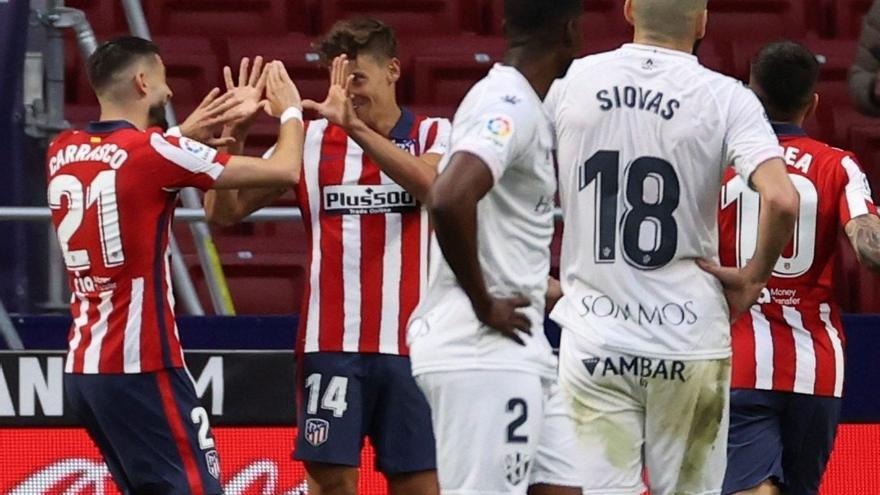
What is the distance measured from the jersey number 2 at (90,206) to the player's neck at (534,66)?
1.51 metres

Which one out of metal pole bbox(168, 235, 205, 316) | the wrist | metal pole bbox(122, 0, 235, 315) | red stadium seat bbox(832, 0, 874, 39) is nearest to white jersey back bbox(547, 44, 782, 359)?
the wrist

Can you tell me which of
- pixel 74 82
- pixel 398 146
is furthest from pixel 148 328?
pixel 74 82

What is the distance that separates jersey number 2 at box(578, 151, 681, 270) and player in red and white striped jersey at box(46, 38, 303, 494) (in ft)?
3.73

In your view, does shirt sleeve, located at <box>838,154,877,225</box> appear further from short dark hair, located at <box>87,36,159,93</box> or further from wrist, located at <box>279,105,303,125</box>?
short dark hair, located at <box>87,36,159,93</box>

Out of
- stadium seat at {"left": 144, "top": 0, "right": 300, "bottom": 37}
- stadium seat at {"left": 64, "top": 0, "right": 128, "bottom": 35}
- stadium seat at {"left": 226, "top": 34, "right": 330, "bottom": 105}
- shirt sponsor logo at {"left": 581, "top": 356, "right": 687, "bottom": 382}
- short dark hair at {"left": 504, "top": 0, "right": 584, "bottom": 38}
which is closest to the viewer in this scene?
short dark hair at {"left": 504, "top": 0, "right": 584, "bottom": 38}

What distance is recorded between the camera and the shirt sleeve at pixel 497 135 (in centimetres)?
412

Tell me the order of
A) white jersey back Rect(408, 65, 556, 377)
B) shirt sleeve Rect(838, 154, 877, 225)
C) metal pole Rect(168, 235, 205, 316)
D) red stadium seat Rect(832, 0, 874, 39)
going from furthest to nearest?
red stadium seat Rect(832, 0, 874, 39) → metal pole Rect(168, 235, 205, 316) → shirt sleeve Rect(838, 154, 877, 225) → white jersey back Rect(408, 65, 556, 377)

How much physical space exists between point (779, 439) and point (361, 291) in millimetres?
1421

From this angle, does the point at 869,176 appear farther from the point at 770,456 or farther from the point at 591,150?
the point at 591,150

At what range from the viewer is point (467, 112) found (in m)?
4.23

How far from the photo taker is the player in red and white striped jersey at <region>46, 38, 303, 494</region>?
5.38 meters

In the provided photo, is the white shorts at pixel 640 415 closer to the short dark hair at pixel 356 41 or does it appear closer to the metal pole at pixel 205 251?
the short dark hair at pixel 356 41

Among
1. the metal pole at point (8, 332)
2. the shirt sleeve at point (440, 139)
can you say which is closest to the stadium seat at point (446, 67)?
the metal pole at point (8, 332)

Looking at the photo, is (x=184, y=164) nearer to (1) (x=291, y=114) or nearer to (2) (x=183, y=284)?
(1) (x=291, y=114)
